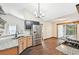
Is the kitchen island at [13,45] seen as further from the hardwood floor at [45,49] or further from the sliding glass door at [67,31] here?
the sliding glass door at [67,31]

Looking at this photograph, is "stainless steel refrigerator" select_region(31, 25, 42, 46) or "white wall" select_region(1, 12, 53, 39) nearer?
"white wall" select_region(1, 12, 53, 39)

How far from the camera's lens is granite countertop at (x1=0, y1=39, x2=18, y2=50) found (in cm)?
142

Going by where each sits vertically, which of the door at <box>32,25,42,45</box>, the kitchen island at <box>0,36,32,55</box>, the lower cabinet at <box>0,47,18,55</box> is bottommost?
the lower cabinet at <box>0,47,18,55</box>

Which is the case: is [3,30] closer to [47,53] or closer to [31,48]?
[31,48]

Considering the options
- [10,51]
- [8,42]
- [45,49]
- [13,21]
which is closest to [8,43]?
[8,42]

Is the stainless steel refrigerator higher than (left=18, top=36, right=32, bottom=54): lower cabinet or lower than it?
higher

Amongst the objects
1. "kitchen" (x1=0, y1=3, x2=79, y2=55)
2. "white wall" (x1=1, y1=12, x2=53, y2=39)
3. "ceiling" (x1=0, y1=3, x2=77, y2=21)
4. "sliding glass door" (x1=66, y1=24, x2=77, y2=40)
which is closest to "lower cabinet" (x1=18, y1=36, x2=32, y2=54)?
"kitchen" (x1=0, y1=3, x2=79, y2=55)

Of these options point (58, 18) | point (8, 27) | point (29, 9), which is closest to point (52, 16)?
point (58, 18)

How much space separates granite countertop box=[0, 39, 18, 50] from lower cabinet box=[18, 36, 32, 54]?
89 millimetres

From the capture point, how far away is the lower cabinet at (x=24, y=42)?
5.07 feet

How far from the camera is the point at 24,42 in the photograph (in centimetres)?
159

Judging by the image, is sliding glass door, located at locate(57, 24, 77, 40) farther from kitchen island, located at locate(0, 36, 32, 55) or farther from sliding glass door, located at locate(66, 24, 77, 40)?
kitchen island, located at locate(0, 36, 32, 55)

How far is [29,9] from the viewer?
1.51 m
